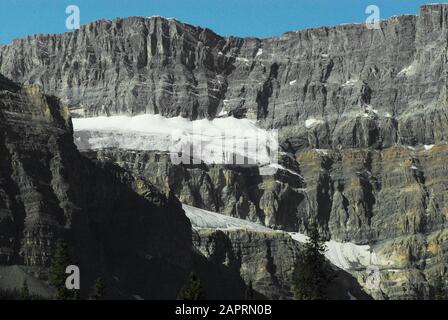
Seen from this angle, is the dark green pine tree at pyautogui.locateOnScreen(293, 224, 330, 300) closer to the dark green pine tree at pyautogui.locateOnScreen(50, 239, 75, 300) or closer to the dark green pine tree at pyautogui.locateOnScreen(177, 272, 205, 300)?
the dark green pine tree at pyautogui.locateOnScreen(177, 272, 205, 300)

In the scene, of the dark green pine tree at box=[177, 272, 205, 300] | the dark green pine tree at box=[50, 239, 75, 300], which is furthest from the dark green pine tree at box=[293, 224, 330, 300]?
the dark green pine tree at box=[50, 239, 75, 300]

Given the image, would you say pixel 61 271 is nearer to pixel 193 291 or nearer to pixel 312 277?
pixel 193 291

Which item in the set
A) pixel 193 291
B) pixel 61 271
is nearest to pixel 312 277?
pixel 193 291

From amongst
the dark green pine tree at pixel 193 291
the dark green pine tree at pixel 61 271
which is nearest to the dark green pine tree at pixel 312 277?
the dark green pine tree at pixel 193 291

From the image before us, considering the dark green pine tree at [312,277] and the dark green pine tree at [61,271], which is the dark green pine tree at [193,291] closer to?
the dark green pine tree at [312,277]

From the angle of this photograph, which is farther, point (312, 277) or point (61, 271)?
point (61, 271)

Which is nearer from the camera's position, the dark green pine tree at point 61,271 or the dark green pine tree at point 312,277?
the dark green pine tree at point 312,277

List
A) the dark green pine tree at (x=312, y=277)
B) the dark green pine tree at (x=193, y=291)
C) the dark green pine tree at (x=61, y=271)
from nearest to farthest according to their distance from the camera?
the dark green pine tree at (x=193, y=291), the dark green pine tree at (x=312, y=277), the dark green pine tree at (x=61, y=271)

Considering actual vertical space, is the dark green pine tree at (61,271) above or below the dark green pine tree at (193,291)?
above

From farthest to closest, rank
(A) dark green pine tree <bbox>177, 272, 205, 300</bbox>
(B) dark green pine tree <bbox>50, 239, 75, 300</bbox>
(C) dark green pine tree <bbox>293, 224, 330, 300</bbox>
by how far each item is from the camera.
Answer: (B) dark green pine tree <bbox>50, 239, 75, 300</bbox> → (C) dark green pine tree <bbox>293, 224, 330, 300</bbox> → (A) dark green pine tree <bbox>177, 272, 205, 300</bbox>

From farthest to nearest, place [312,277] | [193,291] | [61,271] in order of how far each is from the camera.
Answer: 1. [61,271]
2. [312,277]
3. [193,291]
